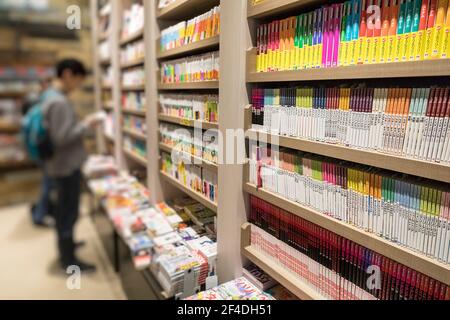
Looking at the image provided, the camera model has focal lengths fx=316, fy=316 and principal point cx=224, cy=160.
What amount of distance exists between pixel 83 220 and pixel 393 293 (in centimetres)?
380

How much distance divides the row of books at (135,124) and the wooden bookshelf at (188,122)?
50cm

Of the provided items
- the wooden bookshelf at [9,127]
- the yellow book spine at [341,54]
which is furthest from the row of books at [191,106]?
the wooden bookshelf at [9,127]

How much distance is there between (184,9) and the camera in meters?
1.97

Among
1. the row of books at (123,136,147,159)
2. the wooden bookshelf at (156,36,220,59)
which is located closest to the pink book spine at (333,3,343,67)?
the wooden bookshelf at (156,36,220,59)

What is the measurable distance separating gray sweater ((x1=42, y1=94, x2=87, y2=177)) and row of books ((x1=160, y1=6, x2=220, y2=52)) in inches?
37.1

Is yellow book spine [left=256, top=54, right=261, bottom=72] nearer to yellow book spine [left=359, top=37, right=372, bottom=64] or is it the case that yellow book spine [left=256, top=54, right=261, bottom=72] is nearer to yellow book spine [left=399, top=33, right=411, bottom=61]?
yellow book spine [left=359, top=37, right=372, bottom=64]

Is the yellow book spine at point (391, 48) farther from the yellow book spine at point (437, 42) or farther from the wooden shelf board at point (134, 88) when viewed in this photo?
the wooden shelf board at point (134, 88)

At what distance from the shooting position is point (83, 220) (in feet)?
13.1

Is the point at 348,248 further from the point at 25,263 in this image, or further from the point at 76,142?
the point at 25,263

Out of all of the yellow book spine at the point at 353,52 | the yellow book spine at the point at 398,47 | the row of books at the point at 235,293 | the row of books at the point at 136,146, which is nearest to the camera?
the yellow book spine at the point at 398,47

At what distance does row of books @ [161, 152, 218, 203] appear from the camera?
177 centimetres

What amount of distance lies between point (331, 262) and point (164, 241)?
1002mm

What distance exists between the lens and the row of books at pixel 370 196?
2.92ft
